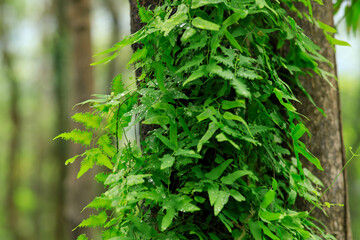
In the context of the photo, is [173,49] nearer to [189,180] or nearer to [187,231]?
[189,180]

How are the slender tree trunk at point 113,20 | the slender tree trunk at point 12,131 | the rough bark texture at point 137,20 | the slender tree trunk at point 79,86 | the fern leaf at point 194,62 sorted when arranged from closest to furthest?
the fern leaf at point 194,62, the rough bark texture at point 137,20, the slender tree trunk at point 79,86, the slender tree trunk at point 12,131, the slender tree trunk at point 113,20

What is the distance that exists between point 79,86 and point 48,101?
44.0 ft

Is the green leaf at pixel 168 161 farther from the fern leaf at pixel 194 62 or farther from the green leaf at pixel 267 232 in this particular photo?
the green leaf at pixel 267 232

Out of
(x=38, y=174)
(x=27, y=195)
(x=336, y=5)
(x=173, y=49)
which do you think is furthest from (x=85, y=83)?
(x=27, y=195)

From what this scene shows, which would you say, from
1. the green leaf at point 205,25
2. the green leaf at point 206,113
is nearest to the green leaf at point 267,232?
the green leaf at point 206,113

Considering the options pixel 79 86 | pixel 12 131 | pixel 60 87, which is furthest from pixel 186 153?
pixel 12 131

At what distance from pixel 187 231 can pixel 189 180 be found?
0.63 ft

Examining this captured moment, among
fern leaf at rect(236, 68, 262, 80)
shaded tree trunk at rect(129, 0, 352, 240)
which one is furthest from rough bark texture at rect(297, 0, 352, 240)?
fern leaf at rect(236, 68, 262, 80)

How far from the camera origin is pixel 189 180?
4.60 ft

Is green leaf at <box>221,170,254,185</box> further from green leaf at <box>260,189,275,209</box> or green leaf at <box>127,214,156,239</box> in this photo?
green leaf at <box>127,214,156,239</box>

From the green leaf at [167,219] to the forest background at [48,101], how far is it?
83.3 inches

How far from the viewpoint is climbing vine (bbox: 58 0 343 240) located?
1269 mm

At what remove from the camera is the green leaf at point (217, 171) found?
4.29 feet

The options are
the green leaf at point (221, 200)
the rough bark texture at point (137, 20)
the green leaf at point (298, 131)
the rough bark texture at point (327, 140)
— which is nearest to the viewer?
the green leaf at point (221, 200)
